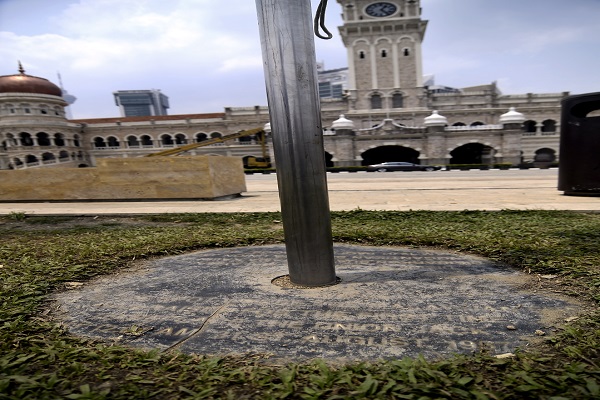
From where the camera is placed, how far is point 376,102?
39.8 meters

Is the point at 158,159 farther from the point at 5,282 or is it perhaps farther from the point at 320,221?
the point at 320,221

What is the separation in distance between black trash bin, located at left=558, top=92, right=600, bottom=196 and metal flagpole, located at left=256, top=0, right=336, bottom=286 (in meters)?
9.16

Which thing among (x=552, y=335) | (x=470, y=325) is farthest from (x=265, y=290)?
(x=552, y=335)

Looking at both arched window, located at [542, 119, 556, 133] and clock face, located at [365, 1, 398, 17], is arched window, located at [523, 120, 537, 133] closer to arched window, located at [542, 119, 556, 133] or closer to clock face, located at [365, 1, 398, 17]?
arched window, located at [542, 119, 556, 133]

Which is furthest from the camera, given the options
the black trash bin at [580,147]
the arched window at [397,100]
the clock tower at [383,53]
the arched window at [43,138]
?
the arched window at [43,138]

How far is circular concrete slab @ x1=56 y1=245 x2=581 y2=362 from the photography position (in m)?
2.15

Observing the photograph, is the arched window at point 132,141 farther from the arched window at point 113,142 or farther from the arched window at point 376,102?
the arched window at point 376,102

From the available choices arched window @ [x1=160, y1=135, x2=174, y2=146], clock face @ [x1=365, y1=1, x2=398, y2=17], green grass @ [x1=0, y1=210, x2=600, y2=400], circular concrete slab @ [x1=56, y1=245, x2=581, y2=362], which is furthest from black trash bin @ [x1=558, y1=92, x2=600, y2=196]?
arched window @ [x1=160, y1=135, x2=174, y2=146]

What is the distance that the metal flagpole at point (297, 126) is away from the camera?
113 inches

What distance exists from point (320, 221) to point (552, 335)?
6.40ft

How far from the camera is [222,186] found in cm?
1077

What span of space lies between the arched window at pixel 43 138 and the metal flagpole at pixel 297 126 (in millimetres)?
49272

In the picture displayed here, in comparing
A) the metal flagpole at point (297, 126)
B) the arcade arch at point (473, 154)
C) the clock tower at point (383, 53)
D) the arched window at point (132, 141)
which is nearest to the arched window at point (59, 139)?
the arched window at point (132, 141)

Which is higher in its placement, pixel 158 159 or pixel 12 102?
pixel 12 102
